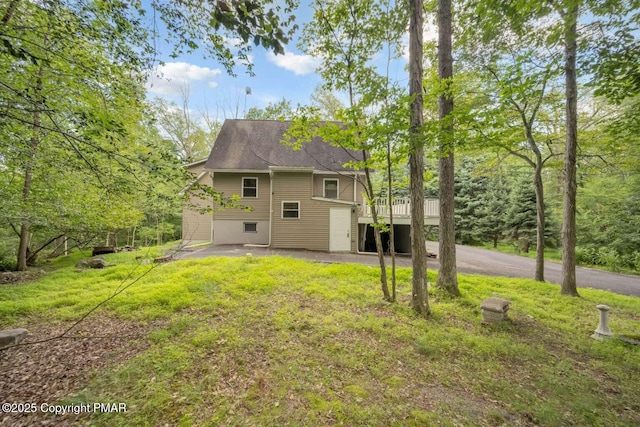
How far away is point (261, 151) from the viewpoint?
13.3 meters

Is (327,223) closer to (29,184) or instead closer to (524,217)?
(29,184)

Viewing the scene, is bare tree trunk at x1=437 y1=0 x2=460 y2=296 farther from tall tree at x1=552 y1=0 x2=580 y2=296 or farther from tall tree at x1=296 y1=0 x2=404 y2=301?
tall tree at x1=552 y1=0 x2=580 y2=296

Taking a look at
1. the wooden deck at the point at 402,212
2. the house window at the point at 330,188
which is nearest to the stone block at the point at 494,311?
the wooden deck at the point at 402,212

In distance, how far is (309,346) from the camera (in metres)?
3.51

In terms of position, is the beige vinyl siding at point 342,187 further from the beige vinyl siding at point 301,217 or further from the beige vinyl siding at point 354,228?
the beige vinyl siding at point 354,228

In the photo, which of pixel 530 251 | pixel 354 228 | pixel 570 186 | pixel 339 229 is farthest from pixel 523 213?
pixel 339 229

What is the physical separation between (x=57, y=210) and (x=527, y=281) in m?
13.6

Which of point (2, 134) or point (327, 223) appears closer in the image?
point (2, 134)

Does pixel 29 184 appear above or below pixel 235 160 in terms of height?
below

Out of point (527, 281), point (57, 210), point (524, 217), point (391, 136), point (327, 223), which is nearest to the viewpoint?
point (391, 136)

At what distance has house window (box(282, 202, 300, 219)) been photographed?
12.0 m

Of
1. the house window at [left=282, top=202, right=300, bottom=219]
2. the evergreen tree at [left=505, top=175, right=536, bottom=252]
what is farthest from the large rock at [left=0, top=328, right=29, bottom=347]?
the evergreen tree at [left=505, top=175, right=536, bottom=252]

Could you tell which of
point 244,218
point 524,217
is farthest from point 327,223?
point 524,217

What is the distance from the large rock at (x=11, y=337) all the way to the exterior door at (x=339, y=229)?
979 centimetres
